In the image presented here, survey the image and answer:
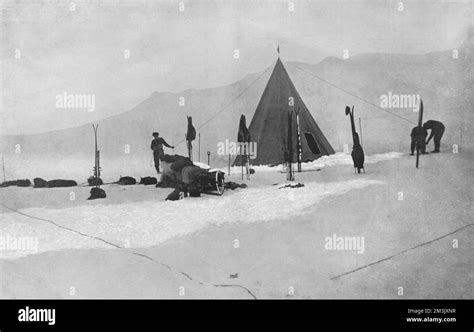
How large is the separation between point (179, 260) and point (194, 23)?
6.07 feet

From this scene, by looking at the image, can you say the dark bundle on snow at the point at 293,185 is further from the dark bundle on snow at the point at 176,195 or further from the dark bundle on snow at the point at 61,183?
the dark bundle on snow at the point at 61,183

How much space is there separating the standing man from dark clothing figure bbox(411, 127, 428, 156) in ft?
6.26

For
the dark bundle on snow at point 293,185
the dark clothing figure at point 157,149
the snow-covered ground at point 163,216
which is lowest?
the snow-covered ground at point 163,216

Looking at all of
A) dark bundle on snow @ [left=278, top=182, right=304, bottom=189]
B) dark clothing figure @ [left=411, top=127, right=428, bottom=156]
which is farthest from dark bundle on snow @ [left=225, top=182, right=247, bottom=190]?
dark clothing figure @ [left=411, top=127, right=428, bottom=156]

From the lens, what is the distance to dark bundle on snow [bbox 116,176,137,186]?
4.03m

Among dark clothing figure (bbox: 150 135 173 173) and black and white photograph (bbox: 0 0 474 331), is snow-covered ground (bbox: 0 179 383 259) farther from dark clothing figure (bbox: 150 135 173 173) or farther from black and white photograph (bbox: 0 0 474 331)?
dark clothing figure (bbox: 150 135 173 173)

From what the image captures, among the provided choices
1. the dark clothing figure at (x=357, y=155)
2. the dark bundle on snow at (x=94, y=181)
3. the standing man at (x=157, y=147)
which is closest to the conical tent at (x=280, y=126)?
the dark clothing figure at (x=357, y=155)

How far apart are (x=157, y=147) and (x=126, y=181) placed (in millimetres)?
366

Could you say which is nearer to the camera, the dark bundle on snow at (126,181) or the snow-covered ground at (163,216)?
the snow-covered ground at (163,216)

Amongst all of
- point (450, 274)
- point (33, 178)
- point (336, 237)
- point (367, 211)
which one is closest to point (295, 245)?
point (336, 237)

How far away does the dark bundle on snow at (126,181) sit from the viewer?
4027mm

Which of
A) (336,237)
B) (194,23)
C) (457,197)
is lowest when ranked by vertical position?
(336,237)

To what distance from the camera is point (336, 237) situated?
3.87m
